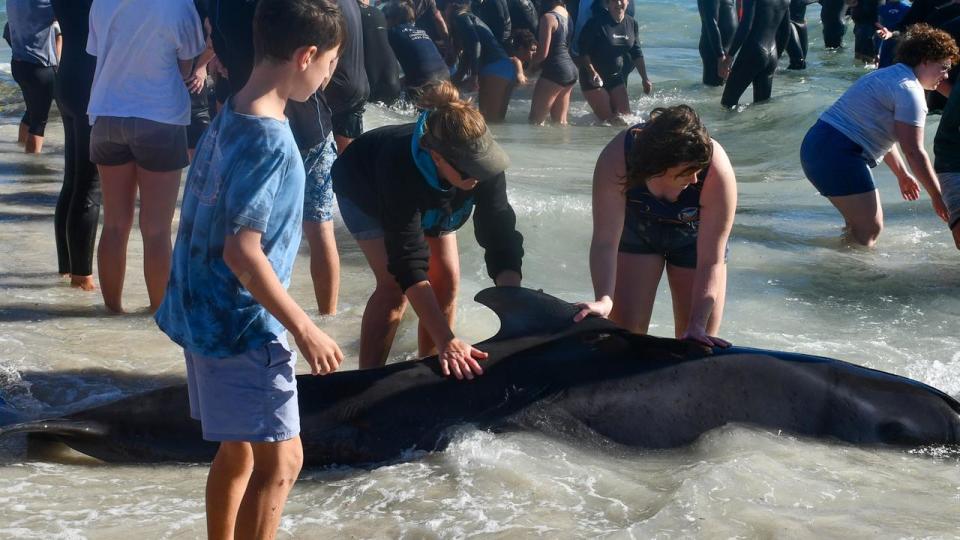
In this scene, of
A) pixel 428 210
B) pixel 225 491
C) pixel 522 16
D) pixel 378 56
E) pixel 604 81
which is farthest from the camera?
pixel 604 81

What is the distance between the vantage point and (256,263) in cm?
288

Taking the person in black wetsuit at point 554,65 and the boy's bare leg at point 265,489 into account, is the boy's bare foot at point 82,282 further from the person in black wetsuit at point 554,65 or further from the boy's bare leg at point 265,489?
the person in black wetsuit at point 554,65

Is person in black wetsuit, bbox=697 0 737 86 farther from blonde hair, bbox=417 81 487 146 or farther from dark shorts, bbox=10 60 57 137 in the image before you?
blonde hair, bbox=417 81 487 146

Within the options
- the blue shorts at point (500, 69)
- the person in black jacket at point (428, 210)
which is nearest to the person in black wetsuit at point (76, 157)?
the person in black jacket at point (428, 210)

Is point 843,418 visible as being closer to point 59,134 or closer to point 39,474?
point 39,474

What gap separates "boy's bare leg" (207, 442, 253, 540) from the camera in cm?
318

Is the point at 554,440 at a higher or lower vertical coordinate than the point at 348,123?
lower

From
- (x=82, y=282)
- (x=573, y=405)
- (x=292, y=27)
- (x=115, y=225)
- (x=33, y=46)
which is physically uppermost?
(x=292, y=27)

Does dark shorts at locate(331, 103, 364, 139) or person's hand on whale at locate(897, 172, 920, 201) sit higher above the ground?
dark shorts at locate(331, 103, 364, 139)

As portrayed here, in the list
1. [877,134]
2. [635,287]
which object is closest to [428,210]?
[635,287]

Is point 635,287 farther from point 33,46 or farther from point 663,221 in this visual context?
point 33,46

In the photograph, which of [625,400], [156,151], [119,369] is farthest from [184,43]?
[625,400]

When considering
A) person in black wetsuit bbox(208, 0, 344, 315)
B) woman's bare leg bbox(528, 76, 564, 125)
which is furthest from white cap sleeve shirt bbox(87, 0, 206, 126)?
woman's bare leg bbox(528, 76, 564, 125)

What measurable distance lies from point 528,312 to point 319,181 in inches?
65.3
